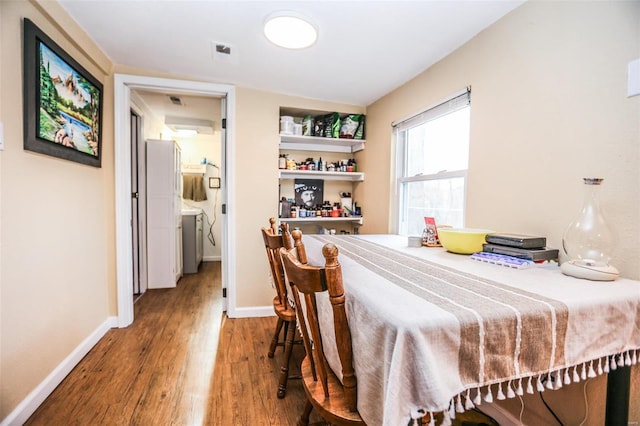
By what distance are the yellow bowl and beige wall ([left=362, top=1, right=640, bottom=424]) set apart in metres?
0.24

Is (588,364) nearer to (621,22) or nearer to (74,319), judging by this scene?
(621,22)

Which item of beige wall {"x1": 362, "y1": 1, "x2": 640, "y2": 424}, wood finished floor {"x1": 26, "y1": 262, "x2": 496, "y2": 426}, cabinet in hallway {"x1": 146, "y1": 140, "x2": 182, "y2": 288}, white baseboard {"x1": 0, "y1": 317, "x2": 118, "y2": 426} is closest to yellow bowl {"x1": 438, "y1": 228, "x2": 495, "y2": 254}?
beige wall {"x1": 362, "y1": 1, "x2": 640, "y2": 424}

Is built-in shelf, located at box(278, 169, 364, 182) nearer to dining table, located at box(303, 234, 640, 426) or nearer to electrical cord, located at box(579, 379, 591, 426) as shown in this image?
dining table, located at box(303, 234, 640, 426)

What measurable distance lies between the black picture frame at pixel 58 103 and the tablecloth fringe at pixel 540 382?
6.73ft

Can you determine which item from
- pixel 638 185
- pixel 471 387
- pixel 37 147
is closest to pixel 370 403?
pixel 471 387

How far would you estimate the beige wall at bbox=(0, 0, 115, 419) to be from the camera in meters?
1.31

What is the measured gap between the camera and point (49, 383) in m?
1.59

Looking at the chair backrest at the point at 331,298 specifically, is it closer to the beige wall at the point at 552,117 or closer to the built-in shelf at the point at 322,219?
the beige wall at the point at 552,117

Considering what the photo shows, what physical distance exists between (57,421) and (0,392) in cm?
29

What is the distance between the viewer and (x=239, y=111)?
2.64 m

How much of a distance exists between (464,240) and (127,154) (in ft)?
8.58

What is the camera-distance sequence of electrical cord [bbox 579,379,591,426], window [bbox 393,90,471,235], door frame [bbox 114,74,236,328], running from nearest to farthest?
electrical cord [bbox 579,379,591,426]
window [bbox 393,90,471,235]
door frame [bbox 114,74,236,328]

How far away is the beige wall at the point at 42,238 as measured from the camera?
1.31 meters

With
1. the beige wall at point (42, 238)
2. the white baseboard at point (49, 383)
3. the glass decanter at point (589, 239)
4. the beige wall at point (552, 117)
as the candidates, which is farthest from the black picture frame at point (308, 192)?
the glass decanter at point (589, 239)
